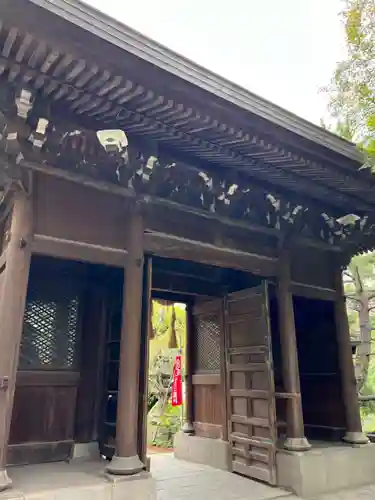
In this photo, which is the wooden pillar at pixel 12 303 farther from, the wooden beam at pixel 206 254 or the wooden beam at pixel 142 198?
the wooden beam at pixel 206 254

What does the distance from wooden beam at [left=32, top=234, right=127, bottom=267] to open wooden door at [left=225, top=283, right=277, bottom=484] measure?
2015 mm

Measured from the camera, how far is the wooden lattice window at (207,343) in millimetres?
6094

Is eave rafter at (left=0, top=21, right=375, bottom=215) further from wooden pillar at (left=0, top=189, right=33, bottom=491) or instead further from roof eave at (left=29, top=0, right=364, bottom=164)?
wooden pillar at (left=0, top=189, right=33, bottom=491)

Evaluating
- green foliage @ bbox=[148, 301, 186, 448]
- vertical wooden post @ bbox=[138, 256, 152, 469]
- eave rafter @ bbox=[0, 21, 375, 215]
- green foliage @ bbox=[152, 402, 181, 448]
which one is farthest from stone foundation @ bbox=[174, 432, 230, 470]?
eave rafter @ bbox=[0, 21, 375, 215]

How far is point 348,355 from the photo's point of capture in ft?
17.5

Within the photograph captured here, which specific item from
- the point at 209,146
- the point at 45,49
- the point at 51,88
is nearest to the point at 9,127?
the point at 51,88

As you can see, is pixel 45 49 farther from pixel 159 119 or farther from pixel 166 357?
pixel 166 357

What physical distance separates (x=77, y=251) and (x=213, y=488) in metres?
3.07

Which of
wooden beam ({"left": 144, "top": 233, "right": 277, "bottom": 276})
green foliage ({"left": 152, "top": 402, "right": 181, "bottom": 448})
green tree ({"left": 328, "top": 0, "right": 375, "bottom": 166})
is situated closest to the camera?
green tree ({"left": 328, "top": 0, "right": 375, "bottom": 166})

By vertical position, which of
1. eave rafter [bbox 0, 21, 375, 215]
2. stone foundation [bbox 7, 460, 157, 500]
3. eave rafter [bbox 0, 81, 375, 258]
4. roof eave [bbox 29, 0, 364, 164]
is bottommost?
stone foundation [bbox 7, 460, 157, 500]

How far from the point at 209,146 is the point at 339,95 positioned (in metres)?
1.48

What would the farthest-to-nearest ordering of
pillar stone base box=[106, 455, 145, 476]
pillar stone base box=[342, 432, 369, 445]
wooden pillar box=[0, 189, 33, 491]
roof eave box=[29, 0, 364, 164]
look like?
1. pillar stone base box=[342, 432, 369, 445]
2. pillar stone base box=[106, 455, 145, 476]
3. wooden pillar box=[0, 189, 33, 491]
4. roof eave box=[29, 0, 364, 164]

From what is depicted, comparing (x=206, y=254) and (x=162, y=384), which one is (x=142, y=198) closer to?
(x=206, y=254)

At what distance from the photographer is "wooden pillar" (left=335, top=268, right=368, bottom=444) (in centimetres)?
506
